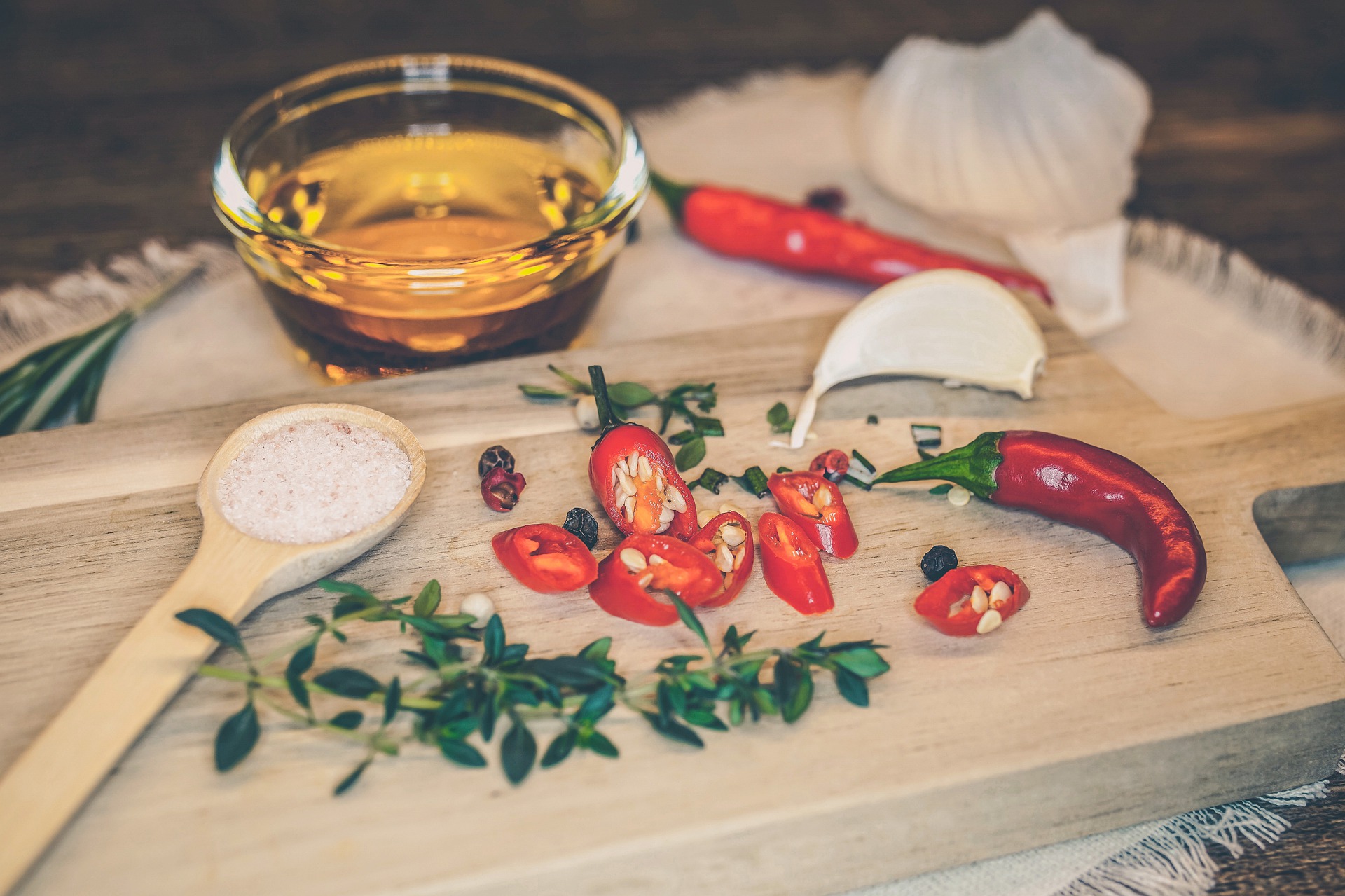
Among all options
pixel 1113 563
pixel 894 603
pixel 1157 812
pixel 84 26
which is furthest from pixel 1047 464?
pixel 84 26

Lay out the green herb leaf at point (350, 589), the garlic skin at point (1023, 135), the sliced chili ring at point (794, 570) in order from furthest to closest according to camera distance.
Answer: the garlic skin at point (1023, 135)
the sliced chili ring at point (794, 570)
the green herb leaf at point (350, 589)

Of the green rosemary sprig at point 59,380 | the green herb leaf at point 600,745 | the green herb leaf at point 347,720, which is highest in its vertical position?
the green herb leaf at point 600,745

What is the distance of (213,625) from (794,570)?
1.76 ft

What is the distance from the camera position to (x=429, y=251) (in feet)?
4.75

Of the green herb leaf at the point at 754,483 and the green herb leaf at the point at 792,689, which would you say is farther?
the green herb leaf at the point at 754,483

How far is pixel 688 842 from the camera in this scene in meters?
0.90

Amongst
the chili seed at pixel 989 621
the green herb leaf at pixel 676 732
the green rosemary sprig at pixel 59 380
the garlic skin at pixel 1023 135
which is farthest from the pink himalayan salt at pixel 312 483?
the garlic skin at pixel 1023 135

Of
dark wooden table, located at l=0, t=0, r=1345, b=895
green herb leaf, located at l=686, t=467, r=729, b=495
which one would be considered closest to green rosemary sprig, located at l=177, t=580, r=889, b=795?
green herb leaf, located at l=686, t=467, r=729, b=495

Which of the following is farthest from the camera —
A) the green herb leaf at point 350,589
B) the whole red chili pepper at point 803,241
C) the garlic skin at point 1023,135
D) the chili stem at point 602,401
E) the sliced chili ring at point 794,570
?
the garlic skin at point 1023,135

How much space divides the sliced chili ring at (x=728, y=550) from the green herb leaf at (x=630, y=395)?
21 centimetres

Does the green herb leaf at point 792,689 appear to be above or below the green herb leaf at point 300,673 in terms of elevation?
above

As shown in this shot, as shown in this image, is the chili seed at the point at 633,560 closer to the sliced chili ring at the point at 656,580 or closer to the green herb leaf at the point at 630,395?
the sliced chili ring at the point at 656,580

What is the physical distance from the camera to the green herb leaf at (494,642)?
3.19 ft

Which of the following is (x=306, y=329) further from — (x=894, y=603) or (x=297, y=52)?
(x=297, y=52)
